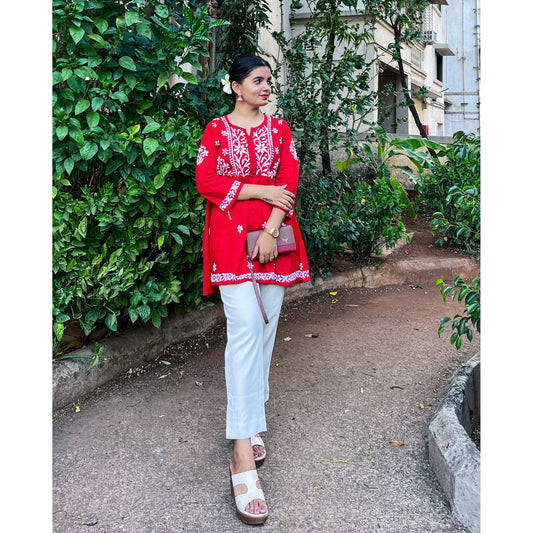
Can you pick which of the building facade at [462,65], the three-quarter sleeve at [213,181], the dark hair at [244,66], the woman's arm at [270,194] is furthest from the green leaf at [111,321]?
the building facade at [462,65]

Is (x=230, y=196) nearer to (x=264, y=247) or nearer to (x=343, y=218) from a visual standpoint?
(x=264, y=247)

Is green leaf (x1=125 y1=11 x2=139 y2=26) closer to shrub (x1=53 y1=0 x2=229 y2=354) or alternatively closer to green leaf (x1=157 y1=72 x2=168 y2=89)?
shrub (x1=53 y1=0 x2=229 y2=354)

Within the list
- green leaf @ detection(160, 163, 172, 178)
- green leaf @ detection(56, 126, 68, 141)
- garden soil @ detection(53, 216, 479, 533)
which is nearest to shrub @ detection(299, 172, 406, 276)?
garden soil @ detection(53, 216, 479, 533)

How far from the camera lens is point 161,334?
13.4 feet

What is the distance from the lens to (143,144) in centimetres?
321

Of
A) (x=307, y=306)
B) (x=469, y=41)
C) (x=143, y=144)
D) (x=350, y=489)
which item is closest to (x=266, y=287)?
(x=350, y=489)

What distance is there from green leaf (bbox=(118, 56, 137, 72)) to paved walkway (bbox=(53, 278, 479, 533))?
1854 millimetres

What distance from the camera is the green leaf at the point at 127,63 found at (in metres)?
3.13

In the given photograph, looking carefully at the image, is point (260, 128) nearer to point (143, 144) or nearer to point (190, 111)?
point (143, 144)

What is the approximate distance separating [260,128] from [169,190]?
99cm

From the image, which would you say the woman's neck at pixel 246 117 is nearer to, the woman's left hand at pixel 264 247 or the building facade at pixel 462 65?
the woman's left hand at pixel 264 247

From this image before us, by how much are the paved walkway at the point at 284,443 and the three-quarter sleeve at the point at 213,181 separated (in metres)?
1.23

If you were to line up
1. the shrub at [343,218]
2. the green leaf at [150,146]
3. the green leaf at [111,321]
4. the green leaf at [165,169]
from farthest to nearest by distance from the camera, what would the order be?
1. the shrub at [343,218]
2. the green leaf at [111,321]
3. the green leaf at [165,169]
4. the green leaf at [150,146]

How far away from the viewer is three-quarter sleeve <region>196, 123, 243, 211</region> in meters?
2.59
